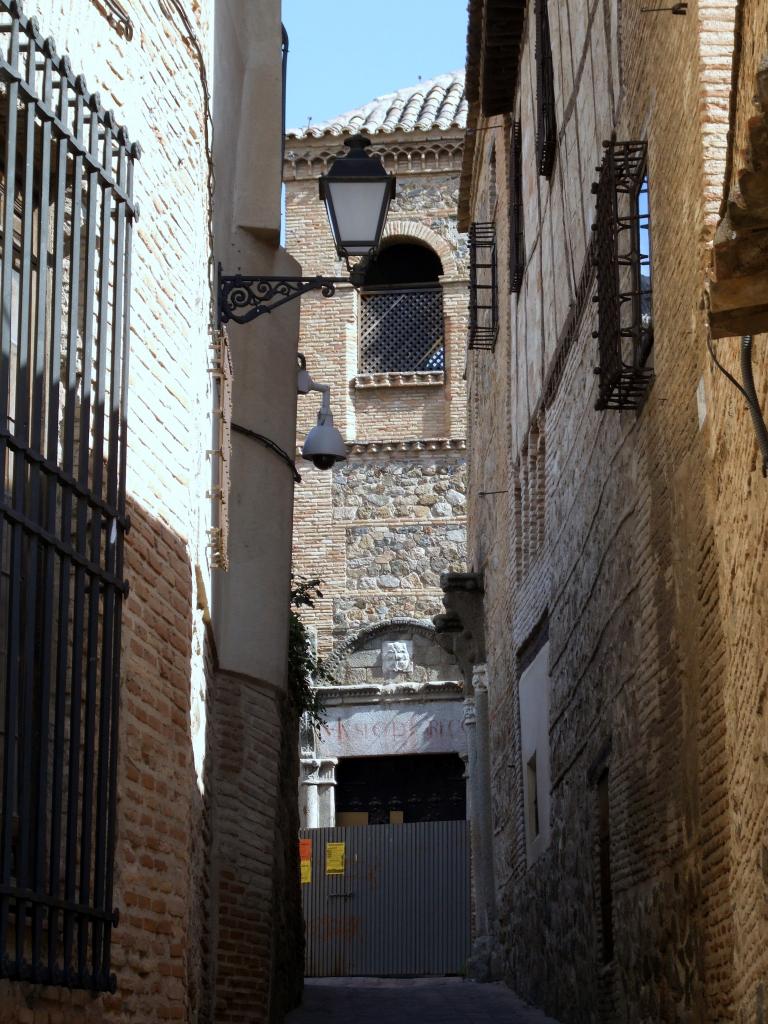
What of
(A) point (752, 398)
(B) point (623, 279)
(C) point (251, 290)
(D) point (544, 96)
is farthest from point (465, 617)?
(A) point (752, 398)

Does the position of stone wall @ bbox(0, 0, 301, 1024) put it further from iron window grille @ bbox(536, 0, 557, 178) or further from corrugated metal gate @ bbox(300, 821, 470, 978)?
corrugated metal gate @ bbox(300, 821, 470, 978)

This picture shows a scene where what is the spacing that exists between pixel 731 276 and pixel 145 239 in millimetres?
2397

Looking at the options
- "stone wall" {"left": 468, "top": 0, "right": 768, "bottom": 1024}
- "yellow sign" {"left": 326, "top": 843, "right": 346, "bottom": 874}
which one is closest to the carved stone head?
"yellow sign" {"left": 326, "top": 843, "right": 346, "bottom": 874}

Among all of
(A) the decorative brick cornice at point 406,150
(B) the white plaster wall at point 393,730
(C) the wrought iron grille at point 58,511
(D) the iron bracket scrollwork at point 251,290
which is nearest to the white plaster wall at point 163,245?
(C) the wrought iron grille at point 58,511

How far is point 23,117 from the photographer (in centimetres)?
497

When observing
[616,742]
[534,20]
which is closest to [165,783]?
[616,742]

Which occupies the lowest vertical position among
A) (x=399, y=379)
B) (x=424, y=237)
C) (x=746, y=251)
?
(x=746, y=251)

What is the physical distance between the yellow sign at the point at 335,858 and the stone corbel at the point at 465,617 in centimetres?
254

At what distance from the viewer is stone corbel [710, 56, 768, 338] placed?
13.8 ft

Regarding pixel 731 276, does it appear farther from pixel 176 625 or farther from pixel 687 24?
pixel 687 24

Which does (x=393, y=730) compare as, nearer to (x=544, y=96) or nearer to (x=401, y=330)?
(x=401, y=330)

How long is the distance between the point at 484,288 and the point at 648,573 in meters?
10.00

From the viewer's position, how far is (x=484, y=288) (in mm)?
18406

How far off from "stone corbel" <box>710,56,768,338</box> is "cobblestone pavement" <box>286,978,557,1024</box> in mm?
8074
